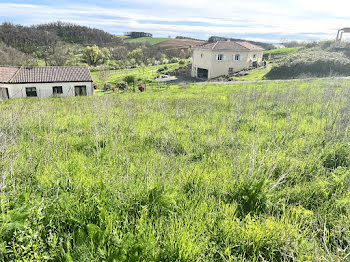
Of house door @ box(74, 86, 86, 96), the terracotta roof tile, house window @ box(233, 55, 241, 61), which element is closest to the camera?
the terracotta roof tile

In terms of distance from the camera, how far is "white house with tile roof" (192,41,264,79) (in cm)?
3819

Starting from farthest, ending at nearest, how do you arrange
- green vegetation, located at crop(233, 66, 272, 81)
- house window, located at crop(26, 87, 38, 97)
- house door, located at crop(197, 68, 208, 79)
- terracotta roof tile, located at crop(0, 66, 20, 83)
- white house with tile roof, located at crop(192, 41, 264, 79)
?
house door, located at crop(197, 68, 208, 79) < white house with tile roof, located at crop(192, 41, 264, 79) < green vegetation, located at crop(233, 66, 272, 81) < house window, located at crop(26, 87, 38, 97) < terracotta roof tile, located at crop(0, 66, 20, 83)

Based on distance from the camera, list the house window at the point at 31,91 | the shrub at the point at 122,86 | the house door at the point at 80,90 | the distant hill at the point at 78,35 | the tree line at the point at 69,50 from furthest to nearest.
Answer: the distant hill at the point at 78,35 < the tree line at the point at 69,50 < the shrub at the point at 122,86 < the house door at the point at 80,90 < the house window at the point at 31,91

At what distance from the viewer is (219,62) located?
1521 inches

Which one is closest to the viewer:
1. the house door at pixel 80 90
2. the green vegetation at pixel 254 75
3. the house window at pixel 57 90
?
the house window at pixel 57 90

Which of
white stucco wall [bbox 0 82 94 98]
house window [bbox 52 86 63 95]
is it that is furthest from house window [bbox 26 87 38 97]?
house window [bbox 52 86 63 95]

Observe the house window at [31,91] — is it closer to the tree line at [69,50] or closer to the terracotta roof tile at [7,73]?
the terracotta roof tile at [7,73]

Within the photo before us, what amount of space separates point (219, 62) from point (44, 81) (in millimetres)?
27464

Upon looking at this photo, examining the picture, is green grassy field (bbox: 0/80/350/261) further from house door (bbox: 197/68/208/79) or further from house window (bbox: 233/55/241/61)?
house window (bbox: 233/55/241/61)

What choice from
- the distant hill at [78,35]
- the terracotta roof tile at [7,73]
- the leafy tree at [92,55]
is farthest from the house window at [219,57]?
the distant hill at [78,35]

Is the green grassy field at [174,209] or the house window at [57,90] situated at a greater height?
the green grassy field at [174,209]

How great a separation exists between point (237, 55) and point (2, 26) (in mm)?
102200

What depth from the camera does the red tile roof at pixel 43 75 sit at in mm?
29484

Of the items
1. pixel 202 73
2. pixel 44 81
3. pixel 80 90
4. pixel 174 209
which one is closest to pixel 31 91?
pixel 44 81
